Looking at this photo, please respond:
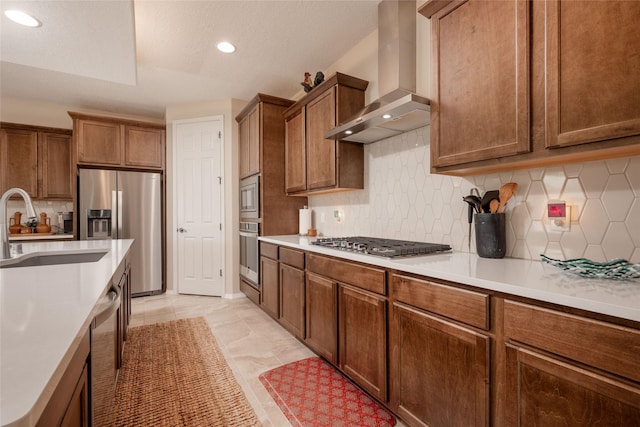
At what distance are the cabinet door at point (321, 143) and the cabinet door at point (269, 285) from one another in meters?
0.90

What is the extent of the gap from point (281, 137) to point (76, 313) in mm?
3032

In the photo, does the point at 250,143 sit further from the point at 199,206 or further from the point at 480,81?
the point at 480,81

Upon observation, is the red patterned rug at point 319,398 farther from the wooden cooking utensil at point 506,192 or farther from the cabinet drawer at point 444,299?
the wooden cooking utensil at point 506,192

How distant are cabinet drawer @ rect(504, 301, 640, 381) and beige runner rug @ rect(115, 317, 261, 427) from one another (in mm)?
1424

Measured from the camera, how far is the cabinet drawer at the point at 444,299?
1190mm

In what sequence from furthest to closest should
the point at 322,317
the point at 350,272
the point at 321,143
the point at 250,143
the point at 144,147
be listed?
1. the point at 144,147
2. the point at 250,143
3. the point at 321,143
4. the point at 322,317
5. the point at 350,272

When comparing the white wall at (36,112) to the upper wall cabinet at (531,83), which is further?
the white wall at (36,112)

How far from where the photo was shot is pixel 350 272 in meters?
1.93

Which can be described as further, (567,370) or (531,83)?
(531,83)

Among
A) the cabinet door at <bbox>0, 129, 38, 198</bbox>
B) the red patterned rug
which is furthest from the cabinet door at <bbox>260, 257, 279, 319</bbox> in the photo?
the cabinet door at <bbox>0, 129, 38, 198</bbox>

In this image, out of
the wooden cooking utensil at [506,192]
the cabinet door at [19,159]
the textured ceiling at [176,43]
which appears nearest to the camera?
the wooden cooking utensil at [506,192]

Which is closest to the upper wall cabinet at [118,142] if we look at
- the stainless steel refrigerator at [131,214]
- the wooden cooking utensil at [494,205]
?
the stainless steel refrigerator at [131,214]

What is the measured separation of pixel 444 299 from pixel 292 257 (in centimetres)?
155

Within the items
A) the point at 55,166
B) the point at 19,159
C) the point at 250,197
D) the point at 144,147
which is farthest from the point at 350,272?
the point at 19,159
